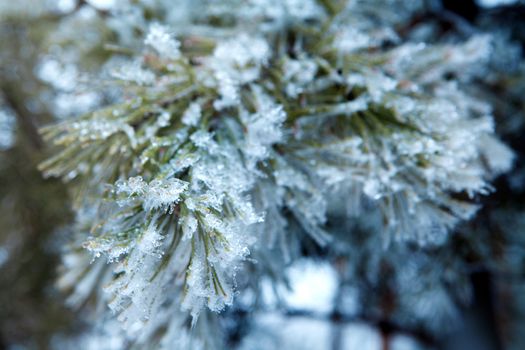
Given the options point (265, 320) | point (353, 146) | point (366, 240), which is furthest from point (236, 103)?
point (265, 320)

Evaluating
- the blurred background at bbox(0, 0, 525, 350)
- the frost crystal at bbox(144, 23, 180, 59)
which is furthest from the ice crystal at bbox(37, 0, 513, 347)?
the blurred background at bbox(0, 0, 525, 350)

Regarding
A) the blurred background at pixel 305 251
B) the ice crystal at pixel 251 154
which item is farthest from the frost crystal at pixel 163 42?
the blurred background at pixel 305 251

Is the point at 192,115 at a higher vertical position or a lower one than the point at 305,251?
higher

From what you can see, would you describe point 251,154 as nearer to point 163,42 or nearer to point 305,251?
point 163,42

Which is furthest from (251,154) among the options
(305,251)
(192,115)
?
(305,251)

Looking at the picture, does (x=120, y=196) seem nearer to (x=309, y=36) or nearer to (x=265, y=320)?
(x=309, y=36)

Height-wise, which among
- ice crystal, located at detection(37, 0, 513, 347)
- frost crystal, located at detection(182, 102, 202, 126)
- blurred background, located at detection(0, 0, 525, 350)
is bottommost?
blurred background, located at detection(0, 0, 525, 350)

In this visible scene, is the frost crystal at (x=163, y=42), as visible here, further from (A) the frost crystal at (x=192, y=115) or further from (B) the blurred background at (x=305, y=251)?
(B) the blurred background at (x=305, y=251)

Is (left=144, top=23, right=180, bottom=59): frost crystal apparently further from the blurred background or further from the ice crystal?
the blurred background
